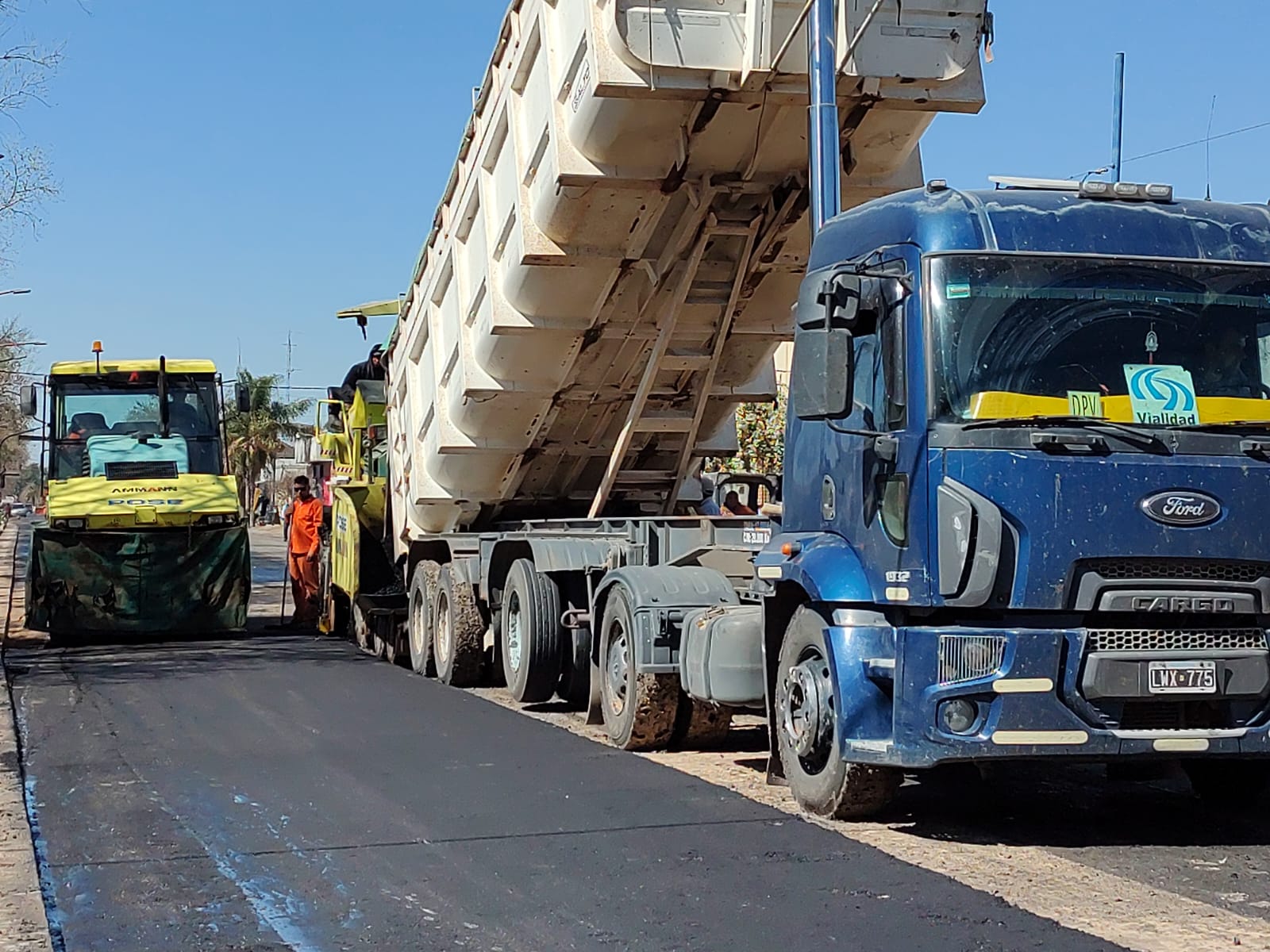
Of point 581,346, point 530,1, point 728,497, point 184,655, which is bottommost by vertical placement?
Answer: point 184,655

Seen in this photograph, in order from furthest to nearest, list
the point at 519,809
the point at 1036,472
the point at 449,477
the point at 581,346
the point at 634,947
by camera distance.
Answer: the point at 449,477 < the point at 581,346 < the point at 519,809 < the point at 1036,472 < the point at 634,947

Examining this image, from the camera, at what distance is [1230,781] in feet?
25.0

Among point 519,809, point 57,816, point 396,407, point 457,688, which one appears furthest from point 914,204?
point 396,407

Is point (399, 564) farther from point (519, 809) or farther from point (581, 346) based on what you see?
point (519, 809)

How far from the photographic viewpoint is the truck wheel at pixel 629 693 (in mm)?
A: 9117

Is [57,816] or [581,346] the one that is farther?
[581,346]

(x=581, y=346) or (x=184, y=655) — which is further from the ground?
(x=581, y=346)

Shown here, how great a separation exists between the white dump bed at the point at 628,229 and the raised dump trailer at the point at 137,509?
432 cm

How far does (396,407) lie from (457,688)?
8.98 feet

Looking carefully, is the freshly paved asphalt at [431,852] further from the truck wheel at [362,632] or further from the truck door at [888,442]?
the truck wheel at [362,632]

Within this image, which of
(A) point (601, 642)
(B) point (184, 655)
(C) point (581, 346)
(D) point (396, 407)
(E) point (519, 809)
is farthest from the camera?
(B) point (184, 655)

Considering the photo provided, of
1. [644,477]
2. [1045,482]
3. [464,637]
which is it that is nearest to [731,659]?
[1045,482]

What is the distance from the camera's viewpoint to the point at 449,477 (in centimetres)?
1280

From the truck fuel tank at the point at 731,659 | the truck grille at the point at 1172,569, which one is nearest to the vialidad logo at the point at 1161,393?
the truck grille at the point at 1172,569
